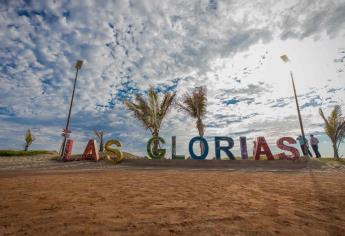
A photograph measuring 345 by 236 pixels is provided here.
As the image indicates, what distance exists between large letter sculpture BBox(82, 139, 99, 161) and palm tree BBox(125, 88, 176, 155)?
7.01 m

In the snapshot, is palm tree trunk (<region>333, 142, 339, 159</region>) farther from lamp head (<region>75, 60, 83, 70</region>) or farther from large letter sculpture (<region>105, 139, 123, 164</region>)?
lamp head (<region>75, 60, 83, 70</region>)

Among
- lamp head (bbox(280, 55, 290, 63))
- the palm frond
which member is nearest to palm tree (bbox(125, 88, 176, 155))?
the palm frond

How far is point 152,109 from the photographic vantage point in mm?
26750

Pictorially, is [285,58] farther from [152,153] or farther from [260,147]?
[152,153]

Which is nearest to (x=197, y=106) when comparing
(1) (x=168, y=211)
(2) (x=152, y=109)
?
(2) (x=152, y=109)

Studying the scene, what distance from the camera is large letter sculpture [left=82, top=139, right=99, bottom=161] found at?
2103 cm

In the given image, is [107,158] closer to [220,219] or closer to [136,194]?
[136,194]

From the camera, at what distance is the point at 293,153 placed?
60.3ft

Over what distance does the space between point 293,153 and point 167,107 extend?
14.1 meters

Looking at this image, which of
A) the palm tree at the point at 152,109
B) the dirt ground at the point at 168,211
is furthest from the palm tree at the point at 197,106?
the dirt ground at the point at 168,211

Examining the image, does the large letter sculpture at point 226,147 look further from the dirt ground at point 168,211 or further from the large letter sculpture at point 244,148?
the dirt ground at point 168,211

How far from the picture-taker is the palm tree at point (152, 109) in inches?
1037

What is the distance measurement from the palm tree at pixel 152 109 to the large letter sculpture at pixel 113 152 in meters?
6.18

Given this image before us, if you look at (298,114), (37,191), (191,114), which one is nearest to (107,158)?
(191,114)
